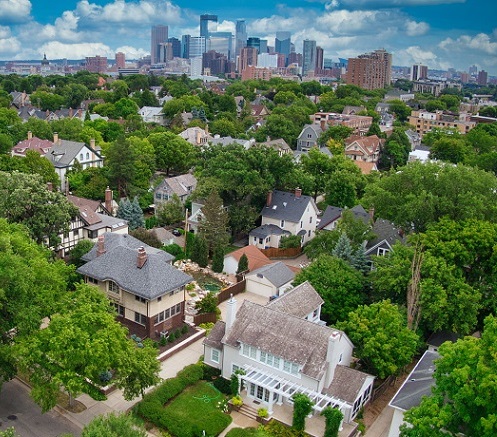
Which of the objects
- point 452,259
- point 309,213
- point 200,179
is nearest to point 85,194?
point 200,179

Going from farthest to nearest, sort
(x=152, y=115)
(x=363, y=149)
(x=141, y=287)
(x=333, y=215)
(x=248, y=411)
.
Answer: (x=152, y=115) < (x=363, y=149) < (x=333, y=215) < (x=141, y=287) < (x=248, y=411)

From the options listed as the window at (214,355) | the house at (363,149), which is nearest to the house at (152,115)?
the house at (363,149)

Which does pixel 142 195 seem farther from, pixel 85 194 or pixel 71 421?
pixel 71 421

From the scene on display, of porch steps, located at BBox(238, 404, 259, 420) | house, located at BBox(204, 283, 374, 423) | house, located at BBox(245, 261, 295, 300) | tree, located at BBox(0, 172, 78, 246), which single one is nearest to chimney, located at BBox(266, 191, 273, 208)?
house, located at BBox(245, 261, 295, 300)

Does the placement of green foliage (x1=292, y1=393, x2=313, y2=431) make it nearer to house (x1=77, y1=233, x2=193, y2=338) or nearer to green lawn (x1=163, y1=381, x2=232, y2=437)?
green lawn (x1=163, y1=381, x2=232, y2=437)

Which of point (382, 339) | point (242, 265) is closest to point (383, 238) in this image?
point (242, 265)

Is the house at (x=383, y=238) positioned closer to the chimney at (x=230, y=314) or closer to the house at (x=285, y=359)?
the house at (x=285, y=359)

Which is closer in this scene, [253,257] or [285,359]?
[285,359]

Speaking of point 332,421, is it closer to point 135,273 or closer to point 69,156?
point 135,273
